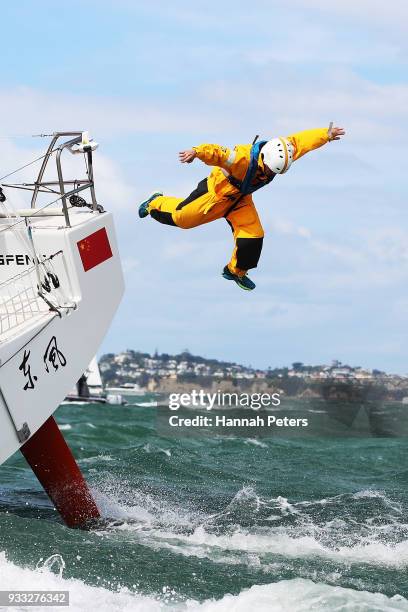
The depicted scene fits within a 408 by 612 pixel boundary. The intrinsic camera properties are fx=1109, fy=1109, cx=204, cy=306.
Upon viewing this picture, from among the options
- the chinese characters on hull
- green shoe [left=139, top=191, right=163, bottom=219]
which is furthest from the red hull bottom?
green shoe [left=139, top=191, right=163, bottom=219]

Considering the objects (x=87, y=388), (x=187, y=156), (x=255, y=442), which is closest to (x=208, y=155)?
(x=187, y=156)

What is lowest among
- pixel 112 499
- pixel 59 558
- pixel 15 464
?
pixel 15 464

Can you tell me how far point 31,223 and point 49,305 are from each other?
4.26ft

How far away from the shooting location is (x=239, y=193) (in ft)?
33.4

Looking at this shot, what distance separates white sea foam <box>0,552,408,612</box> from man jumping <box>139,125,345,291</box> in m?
3.25

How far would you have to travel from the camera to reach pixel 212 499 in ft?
42.3

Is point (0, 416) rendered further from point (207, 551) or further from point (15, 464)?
point (15, 464)

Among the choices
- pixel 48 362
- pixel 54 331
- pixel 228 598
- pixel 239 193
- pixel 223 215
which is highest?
pixel 239 193

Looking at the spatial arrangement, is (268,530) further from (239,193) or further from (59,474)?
(239,193)

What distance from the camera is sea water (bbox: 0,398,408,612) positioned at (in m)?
8.37

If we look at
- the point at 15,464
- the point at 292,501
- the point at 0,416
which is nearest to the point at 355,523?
the point at 292,501

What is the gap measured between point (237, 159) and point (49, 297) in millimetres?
2088

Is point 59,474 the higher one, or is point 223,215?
point 223,215

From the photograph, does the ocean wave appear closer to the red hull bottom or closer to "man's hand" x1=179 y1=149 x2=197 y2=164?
the red hull bottom
